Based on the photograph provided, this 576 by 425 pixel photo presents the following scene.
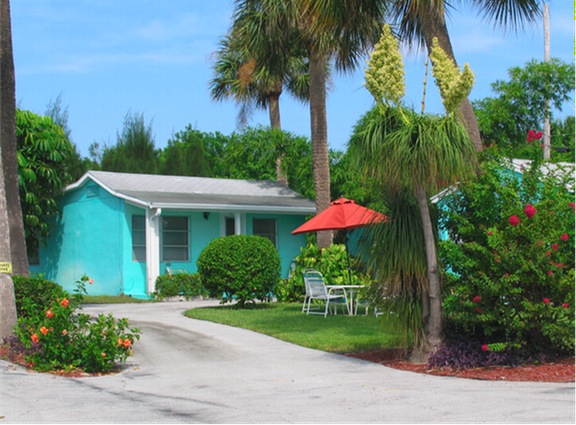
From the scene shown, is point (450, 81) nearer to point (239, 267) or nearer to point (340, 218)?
point (340, 218)

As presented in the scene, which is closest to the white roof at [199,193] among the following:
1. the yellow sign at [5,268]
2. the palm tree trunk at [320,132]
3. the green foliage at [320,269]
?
the palm tree trunk at [320,132]

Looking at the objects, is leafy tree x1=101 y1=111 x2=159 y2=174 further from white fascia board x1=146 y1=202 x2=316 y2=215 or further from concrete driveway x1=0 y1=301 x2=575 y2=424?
concrete driveway x1=0 y1=301 x2=575 y2=424

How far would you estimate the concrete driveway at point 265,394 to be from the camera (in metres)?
7.39

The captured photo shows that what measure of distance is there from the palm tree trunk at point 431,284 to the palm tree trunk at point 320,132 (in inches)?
392

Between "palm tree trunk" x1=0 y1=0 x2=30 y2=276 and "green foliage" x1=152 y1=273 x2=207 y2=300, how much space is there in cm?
649

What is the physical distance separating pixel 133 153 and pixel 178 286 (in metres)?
16.4

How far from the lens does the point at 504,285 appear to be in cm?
950

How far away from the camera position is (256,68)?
71.4 ft

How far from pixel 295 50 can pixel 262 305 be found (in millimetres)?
7074

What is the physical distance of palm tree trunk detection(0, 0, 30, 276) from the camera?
48.3 feet

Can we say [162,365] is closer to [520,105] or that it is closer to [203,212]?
[203,212]

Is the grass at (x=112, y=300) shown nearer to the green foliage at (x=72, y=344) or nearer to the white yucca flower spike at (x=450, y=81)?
the green foliage at (x=72, y=344)

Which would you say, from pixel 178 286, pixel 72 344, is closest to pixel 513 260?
pixel 72 344

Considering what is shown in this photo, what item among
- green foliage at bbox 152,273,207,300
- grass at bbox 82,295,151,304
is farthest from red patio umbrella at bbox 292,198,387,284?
grass at bbox 82,295,151,304
